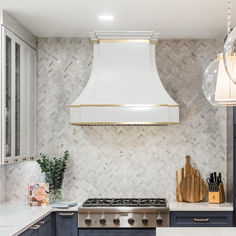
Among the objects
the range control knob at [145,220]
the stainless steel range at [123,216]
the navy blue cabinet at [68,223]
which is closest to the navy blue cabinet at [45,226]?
the navy blue cabinet at [68,223]

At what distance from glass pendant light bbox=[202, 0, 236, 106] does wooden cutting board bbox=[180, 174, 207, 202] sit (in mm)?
2416

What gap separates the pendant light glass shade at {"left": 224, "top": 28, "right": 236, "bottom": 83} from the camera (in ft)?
5.34

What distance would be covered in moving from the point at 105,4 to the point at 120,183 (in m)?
1.99

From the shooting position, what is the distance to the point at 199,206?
4227 mm

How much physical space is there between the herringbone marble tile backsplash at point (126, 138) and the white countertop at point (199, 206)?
307 millimetres

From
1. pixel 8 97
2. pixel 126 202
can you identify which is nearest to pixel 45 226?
pixel 126 202

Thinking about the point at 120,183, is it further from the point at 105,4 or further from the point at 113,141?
the point at 105,4

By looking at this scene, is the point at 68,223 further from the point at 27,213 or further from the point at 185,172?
the point at 185,172

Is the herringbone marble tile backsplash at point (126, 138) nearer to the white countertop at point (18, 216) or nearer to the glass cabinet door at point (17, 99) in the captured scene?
the white countertop at point (18, 216)

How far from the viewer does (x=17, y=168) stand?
4629 millimetres

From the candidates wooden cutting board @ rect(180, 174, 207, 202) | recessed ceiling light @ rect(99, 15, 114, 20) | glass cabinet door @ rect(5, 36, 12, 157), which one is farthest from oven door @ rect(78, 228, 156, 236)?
recessed ceiling light @ rect(99, 15, 114, 20)

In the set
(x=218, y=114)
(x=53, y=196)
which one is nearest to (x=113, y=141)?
(x=53, y=196)

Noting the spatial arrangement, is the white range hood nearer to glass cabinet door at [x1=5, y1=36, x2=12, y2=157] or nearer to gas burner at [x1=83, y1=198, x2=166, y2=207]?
glass cabinet door at [x1=5, y1=36, x2=12, y2=157]

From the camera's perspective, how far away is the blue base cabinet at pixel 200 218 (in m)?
4.11
